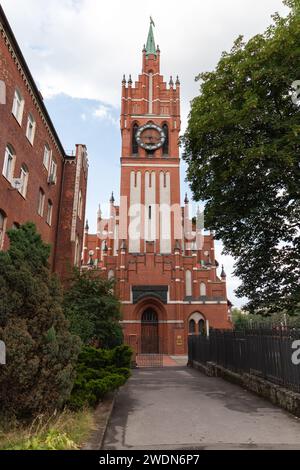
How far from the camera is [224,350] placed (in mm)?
13844

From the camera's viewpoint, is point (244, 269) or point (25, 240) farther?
point (244, 269)

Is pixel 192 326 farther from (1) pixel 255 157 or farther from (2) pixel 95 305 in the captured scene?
(1) pixel 255 157

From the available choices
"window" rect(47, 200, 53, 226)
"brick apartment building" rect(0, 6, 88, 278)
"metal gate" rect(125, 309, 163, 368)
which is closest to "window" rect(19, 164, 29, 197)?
"brick apartment building" rect(0, 6, 88, 278)

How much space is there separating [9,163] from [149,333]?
2288 cm

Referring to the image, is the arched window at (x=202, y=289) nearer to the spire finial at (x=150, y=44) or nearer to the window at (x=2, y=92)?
the window at (x=2, y=92)

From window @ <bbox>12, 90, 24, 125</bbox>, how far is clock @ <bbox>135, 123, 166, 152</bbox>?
24.3 metres

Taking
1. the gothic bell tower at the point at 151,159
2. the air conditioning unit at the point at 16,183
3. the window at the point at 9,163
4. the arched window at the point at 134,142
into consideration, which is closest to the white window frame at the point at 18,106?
the window at the point at 9,163

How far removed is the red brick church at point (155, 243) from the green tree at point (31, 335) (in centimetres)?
2356

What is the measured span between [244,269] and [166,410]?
7.13 m

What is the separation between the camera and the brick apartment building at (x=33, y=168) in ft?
38.8

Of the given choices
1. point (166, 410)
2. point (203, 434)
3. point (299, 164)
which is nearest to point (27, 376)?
point (203, 434)
